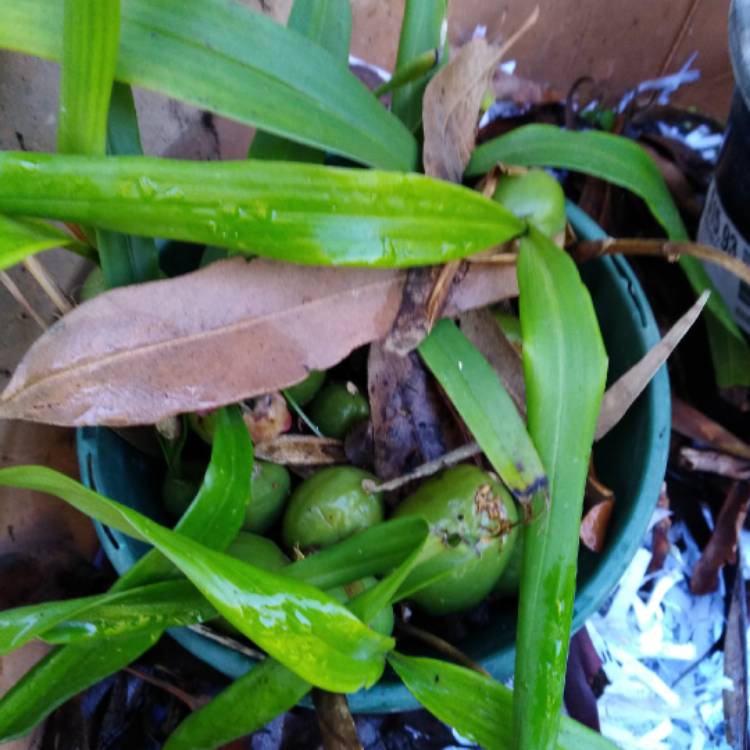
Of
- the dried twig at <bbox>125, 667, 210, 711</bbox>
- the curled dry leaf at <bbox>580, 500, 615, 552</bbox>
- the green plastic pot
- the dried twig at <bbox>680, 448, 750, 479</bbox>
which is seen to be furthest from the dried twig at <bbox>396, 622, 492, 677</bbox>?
the dried twig at <bbox>680, 448, 750, 479</bbox>

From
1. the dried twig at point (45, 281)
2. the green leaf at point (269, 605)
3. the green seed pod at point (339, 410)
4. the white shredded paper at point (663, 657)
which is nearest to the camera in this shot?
the green leaf at point (269, 605)

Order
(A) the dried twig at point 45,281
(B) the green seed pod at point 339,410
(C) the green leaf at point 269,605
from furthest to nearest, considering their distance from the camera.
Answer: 1. (B) the green seed pod at point 339,410
2. (A) the dried twig at point 45,281
3. (C) the green leaf at point 269,605

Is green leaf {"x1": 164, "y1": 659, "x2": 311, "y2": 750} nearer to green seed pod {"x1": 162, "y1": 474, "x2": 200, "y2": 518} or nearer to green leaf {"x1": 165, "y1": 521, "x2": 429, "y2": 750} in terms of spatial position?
green leaf {"x1": 165, "y1": 521, "x2": 429, "y2": 750}

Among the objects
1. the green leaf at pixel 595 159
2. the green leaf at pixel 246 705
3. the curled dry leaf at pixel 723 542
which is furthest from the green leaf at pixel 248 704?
the curled dry leaf at pixel 723 542

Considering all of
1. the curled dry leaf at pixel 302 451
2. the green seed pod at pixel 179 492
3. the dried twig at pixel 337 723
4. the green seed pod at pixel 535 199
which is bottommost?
the dried twig at pixel 337 723

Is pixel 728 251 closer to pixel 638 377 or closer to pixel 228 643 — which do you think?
pixel 638 377

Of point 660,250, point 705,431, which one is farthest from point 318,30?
point 705,431

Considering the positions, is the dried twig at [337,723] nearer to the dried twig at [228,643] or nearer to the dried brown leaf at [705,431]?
the dried twig at [228,643]
